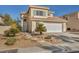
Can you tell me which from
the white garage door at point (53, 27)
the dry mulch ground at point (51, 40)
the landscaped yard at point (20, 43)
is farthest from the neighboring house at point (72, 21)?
the landscaped yard at point (20, 43)

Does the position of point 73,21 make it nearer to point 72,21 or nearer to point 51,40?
point 72,21

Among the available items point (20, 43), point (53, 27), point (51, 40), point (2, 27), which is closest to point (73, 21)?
point (53, 27)

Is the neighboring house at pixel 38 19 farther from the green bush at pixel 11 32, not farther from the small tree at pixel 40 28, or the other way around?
the green bush at pixel 11 32

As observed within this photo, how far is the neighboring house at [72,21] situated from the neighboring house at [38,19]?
0.09m

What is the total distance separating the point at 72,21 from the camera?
505 cm

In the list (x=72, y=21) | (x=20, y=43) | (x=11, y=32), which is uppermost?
(x=72, y=21)

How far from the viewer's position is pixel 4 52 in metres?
4.96

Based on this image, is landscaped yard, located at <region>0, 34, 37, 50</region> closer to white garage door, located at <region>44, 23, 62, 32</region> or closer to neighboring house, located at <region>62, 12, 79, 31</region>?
white garage door, located at <region>44, 23, 62, 32</region>

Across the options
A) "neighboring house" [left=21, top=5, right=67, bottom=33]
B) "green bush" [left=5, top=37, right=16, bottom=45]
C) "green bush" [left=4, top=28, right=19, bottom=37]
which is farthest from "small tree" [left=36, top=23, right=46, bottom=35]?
"green bush" [left=5, top=37, right=16, bottom=45]

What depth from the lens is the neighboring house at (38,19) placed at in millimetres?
5004

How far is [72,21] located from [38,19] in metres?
0.76

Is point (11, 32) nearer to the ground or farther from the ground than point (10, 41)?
farther from the ground
